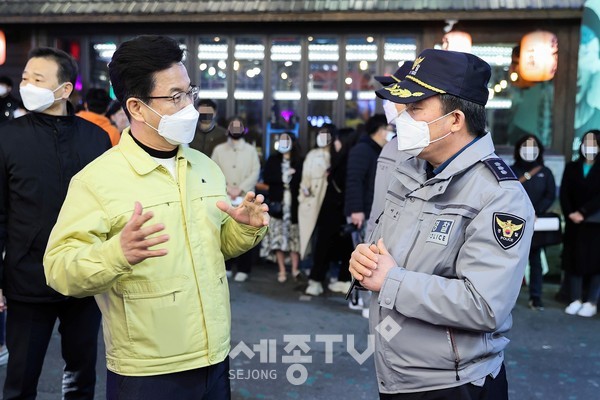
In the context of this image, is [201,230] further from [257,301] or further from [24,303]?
[257,301]

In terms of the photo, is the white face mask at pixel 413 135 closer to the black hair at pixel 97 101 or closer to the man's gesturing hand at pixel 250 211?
the man's gesturing hand at pixel 250 211

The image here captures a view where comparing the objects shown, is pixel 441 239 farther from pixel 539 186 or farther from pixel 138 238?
pixel 539 186

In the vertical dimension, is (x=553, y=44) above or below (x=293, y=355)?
above

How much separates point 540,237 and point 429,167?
5344 millimetres

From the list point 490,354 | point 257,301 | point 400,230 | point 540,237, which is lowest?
point 257,301

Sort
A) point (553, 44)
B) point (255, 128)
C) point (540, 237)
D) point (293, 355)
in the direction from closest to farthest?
point (293, 355), point (540, 237), point (553, 44), point (255, 128)

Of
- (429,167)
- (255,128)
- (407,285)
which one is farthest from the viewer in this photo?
(255,128)

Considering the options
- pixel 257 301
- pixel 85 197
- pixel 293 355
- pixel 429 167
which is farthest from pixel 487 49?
pixel 85 197

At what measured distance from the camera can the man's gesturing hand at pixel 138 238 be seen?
6.94 ft

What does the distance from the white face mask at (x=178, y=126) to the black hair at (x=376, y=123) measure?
4009 mm

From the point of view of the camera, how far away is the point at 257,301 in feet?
24.5

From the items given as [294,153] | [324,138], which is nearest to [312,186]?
[324,138]

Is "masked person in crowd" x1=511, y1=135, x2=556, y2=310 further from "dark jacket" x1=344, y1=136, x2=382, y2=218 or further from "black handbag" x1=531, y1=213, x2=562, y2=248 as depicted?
"dark jacket" x1=344, y1=136, x2=382, y2=218

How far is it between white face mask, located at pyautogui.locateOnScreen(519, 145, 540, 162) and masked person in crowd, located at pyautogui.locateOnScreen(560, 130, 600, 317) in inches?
19.5
